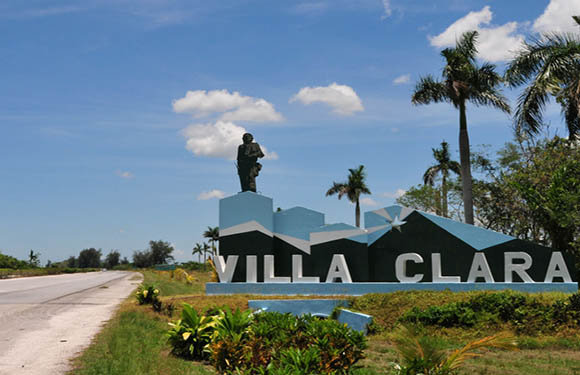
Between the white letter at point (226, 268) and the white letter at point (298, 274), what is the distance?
231 cm

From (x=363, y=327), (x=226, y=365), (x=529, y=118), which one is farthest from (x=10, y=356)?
(x=529, y=118)

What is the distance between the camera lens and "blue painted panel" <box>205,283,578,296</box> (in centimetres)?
1827

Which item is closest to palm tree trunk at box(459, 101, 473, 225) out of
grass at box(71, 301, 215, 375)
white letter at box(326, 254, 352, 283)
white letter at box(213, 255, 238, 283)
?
white letter at box(326, 254, 352, 283)

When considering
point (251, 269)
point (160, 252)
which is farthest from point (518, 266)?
point (160, 252)

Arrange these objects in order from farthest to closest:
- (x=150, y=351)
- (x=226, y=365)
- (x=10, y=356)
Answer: (x=150, y=351) < (x=10, y=356) < (x=226, y=365)

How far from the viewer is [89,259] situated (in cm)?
16012

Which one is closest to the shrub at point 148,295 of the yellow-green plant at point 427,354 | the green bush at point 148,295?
the green bush at point 148,295

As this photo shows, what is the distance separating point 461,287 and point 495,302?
2.85 m

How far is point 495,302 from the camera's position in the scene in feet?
52.0

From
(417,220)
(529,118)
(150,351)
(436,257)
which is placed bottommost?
(150,351)

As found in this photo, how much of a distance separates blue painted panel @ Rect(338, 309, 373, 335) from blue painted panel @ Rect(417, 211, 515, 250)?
18.9ft

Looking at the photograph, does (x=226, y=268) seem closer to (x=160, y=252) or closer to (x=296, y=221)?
(x=296, y=221)

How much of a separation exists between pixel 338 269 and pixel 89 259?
154 m

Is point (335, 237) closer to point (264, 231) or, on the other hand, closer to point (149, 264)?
point (264, 231)
